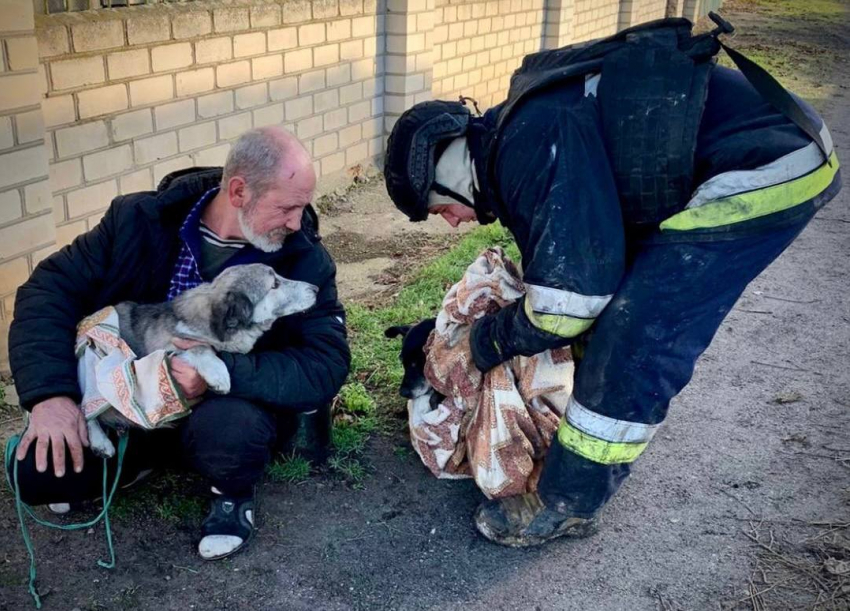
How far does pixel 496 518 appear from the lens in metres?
3.25

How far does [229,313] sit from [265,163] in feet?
1.78

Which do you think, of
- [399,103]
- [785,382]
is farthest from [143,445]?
[399,103]

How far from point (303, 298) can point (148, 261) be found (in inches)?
24.1

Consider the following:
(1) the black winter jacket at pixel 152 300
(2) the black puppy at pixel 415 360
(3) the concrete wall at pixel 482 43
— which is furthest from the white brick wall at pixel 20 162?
(3) the concrete wall at pixel 482 43

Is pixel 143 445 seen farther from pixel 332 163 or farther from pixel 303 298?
pixel 332 163

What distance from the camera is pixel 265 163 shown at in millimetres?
3064

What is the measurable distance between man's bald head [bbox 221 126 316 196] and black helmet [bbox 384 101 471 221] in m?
0.33

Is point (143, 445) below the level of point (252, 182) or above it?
below

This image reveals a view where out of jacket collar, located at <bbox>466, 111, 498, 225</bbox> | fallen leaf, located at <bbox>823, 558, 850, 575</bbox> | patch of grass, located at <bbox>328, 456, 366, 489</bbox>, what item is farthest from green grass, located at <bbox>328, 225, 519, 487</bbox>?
fallen leaf, located at <bbox>823, 558, 850, 575</bbox>

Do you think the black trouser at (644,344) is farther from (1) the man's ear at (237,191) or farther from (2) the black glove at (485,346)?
(1) the man's ear at (237,191)

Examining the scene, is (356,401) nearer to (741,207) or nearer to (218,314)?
(218,314)

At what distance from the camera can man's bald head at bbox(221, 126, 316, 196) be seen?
3.07 meters

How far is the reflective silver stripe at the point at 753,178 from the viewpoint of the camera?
8.85 ft

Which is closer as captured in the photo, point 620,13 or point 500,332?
point 500,332
